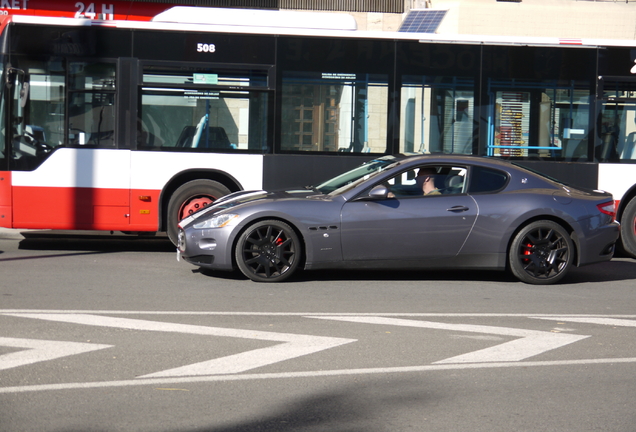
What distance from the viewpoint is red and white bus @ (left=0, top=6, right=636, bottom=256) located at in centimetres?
1036

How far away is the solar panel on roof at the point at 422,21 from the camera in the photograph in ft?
38.0

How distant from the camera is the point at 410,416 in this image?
165 inches

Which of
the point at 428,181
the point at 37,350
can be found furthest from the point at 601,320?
the point at 37,350

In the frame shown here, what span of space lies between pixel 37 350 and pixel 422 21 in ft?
27.5

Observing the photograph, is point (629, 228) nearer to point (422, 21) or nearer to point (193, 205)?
point (422, 21)

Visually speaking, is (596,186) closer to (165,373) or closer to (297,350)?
(297,350)

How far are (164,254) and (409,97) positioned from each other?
3826 mm

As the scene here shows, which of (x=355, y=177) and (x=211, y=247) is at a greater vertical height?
(x=355, y=177)

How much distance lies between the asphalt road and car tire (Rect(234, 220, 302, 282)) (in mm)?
176

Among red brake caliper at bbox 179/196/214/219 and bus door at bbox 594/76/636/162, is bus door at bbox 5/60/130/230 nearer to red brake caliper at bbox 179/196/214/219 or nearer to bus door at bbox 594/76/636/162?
red brake caliper at bbox 179/196/214/219

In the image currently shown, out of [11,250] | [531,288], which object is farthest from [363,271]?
[11,250]

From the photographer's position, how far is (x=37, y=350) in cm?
532

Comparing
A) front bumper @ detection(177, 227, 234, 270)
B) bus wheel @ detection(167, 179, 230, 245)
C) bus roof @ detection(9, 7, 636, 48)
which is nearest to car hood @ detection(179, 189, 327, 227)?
front bumper @ detection(177, 227, 234, 270)

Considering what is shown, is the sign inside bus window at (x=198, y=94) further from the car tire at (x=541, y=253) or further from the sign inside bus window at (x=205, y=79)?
the car tire at (x=541, y=253)
